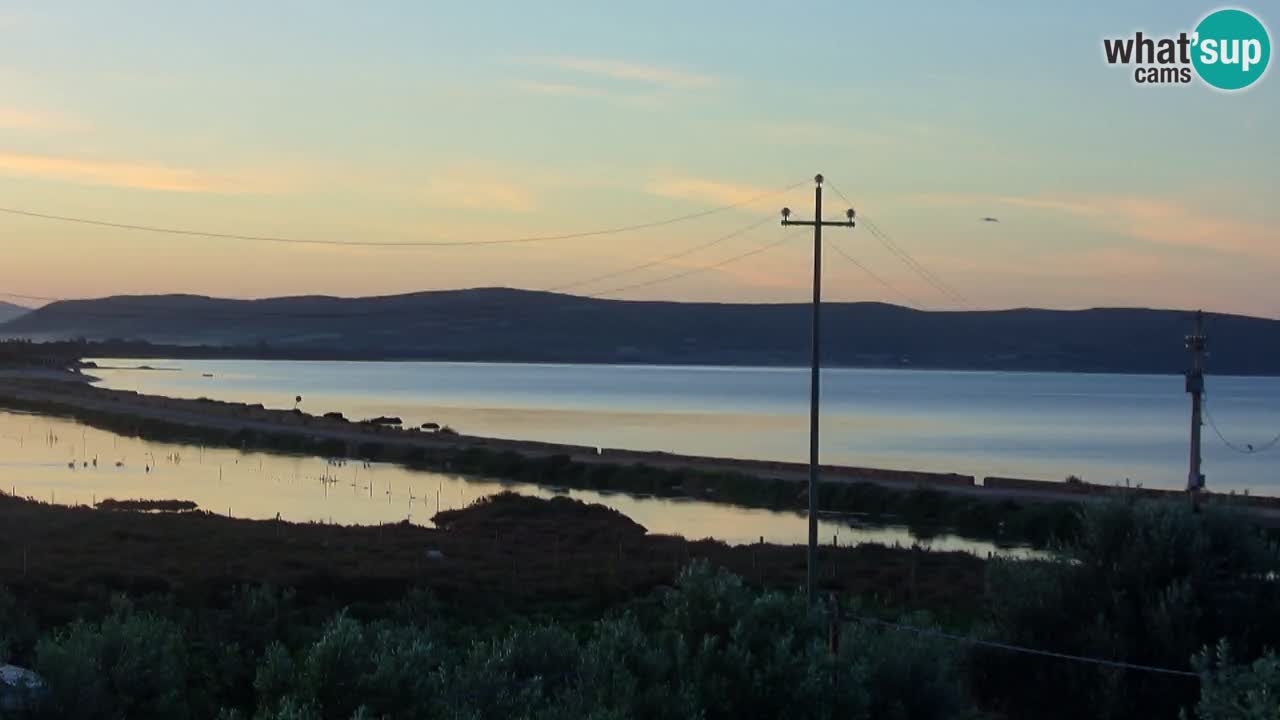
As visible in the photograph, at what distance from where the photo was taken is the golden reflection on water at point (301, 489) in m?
47.3

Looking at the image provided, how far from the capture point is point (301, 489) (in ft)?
188

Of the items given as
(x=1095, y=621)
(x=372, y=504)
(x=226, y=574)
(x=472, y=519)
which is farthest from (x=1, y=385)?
(x=1095, y=621)

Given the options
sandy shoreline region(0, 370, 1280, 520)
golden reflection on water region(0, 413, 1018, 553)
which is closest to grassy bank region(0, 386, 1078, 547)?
sandy shoreline region(0, 370, 1280, 520)

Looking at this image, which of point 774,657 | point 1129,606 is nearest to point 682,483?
point 1129,606


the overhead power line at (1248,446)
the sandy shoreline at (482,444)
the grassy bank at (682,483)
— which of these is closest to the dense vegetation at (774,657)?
the grassy bank at (682,483)

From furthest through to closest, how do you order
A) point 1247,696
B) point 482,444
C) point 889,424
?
1. point 889,424
2. point 482,444
3. point 1247,696

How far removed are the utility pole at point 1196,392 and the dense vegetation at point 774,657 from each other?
5.96 m

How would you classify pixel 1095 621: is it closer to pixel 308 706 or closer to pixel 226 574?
pixel 308 706

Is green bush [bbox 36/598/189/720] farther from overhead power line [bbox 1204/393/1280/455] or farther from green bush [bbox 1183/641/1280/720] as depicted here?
Result: overhead power line [bbox 1204/393/1280/455]

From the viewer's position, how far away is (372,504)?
52.4 meters

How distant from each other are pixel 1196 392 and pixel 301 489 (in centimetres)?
4147

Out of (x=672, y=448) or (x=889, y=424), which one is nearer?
(x=672, y=448)

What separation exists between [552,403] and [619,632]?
14551 cm

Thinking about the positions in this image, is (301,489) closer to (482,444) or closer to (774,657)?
(482,444)
